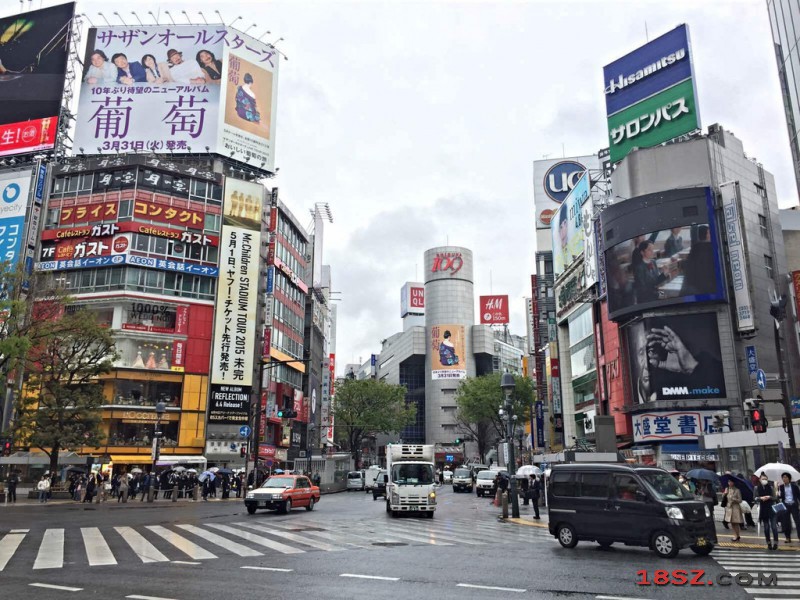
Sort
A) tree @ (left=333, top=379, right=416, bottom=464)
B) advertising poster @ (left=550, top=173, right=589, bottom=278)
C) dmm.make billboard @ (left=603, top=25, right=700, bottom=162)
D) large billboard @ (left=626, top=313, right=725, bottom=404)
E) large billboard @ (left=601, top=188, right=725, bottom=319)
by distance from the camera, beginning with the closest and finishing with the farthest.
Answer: large billboard @ (left=626, top=313, right=725, bottom=404) < large billboard @ (left=601, top=188, right=725, bottom=319) < dmm.make billboard @ (left=603, top=25, right=700, bottom=162) < advertising poster @ (left=550, top=173, right=589, bottom=278) < tree @ (left=333, top=379, right=416, bottom=464)

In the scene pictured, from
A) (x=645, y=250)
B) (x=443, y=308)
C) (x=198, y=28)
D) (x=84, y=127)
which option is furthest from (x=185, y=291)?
(x=443, y=308)

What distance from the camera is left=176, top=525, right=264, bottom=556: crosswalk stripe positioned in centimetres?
1486

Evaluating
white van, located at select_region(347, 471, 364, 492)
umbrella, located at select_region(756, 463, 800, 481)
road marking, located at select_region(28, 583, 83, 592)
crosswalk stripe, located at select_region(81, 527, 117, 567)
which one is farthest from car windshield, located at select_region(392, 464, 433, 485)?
white van, located at select_region(347, 471, 364, 492)

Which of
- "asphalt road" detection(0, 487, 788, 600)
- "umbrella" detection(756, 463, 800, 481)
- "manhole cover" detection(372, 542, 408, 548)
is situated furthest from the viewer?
"umbrella" detection(756, 463, 800, 481)

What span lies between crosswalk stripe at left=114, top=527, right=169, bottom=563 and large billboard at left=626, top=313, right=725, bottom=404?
1600 inches

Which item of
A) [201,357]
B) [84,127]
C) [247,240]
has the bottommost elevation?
[201,357]

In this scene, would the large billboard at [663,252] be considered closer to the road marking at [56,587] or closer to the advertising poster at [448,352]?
the road marking at [56,587]

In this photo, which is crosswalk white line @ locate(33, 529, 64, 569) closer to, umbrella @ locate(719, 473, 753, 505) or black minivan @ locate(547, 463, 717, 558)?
black minivan @ locate(547, 463, 717, 558)

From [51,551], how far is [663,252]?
152 feet

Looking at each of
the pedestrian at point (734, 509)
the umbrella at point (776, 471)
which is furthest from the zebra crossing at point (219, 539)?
the umbrella at point (776, 471)

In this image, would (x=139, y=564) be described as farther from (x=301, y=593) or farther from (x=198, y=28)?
(x=198, y=28)

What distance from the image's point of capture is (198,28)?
65062 millimetres

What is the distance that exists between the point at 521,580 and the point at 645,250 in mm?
43744

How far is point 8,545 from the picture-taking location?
50.8ft
